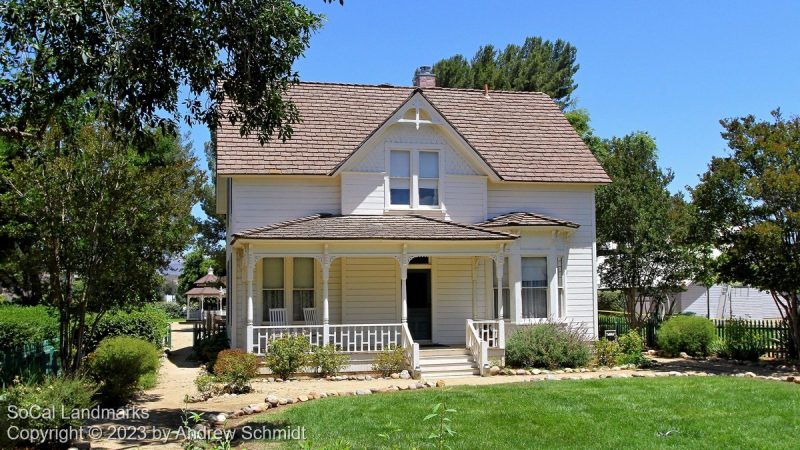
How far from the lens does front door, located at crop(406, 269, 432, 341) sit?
2247 centimetres

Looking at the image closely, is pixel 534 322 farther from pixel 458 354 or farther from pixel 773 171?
pixel 773 171

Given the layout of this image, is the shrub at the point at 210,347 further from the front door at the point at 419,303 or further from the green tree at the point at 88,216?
the green tree at the point at 88,216

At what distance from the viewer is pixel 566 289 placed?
75.9ft

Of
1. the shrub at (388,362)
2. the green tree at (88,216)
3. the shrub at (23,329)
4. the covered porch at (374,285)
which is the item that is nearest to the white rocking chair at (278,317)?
the covered porch at (374,285)

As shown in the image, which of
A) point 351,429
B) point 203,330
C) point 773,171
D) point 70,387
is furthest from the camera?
point 203,330

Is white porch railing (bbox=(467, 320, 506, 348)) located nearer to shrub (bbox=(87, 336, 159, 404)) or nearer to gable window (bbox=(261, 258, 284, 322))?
gable window (bbox=(261, 258, 284, 322))

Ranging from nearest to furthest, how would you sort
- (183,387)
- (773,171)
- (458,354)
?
(183,387) → (773,171) → (458,354)

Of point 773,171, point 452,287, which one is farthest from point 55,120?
point 773,171

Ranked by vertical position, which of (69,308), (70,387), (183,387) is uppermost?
(69,308)

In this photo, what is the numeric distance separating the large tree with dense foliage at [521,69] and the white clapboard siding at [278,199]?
25.6 m

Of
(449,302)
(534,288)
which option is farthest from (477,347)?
(534,288)

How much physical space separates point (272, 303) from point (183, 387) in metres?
4.11

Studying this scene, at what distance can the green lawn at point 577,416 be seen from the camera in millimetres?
10805

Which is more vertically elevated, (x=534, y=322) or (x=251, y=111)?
(x=251, y=111)
